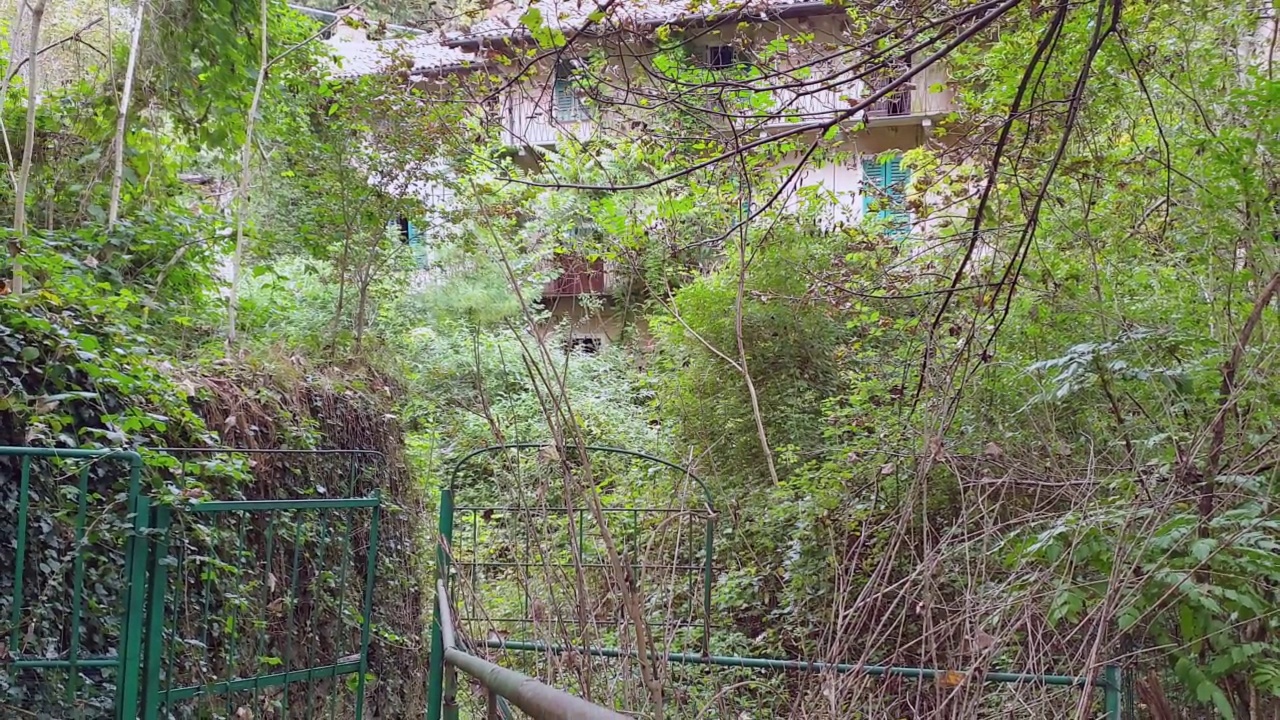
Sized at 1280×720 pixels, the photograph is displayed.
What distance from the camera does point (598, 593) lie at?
5.63 feet

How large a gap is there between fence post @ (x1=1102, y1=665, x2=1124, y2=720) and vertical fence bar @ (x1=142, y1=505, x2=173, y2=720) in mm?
2941

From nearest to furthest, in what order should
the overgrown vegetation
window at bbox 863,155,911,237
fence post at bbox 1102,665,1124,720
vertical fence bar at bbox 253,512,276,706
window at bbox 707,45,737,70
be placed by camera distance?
the overgrown vegetation → fence post at bbox 1102,665,1124,720 → window at bbox 707,45,737,70 → vertical fence bar at bbox 253,512,276,706 → window at bbox 863,155,911,237

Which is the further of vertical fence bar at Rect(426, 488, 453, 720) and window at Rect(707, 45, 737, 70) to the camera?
window at Rect(707, 45, 737, 70)

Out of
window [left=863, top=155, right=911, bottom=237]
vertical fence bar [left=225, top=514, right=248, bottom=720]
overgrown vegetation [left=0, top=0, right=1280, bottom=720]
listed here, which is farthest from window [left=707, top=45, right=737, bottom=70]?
vertical fence bar [left=225, top=514, right=248, bottom=720]

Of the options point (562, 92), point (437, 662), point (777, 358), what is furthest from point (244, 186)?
point (437, 662)

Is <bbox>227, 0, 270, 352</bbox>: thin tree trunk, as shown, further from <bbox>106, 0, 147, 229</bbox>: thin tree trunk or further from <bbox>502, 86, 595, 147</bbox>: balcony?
<bbox>502, 86, 595, 147</bbox>: balcony

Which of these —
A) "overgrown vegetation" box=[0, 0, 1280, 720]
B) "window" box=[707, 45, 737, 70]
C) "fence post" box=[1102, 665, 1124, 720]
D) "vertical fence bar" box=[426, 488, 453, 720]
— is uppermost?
"window" box=[707, 45, 737, 70]

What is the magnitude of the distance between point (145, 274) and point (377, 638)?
93.5 inches

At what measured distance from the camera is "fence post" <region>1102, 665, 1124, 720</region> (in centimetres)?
206

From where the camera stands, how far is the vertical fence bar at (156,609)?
3000 mm

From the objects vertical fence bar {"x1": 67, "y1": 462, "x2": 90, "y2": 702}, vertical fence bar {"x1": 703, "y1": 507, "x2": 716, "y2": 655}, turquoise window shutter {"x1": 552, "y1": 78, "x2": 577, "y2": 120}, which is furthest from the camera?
turquoise window shutter {"x1": 552, "y1": 78, "x2": 577, "y2": 120}

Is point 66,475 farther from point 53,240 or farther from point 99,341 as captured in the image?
point 53,240

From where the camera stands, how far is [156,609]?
300cm

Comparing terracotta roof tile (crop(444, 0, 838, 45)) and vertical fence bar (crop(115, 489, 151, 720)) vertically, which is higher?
terracotta roof tile (crop(444, 0, 838, 45))
